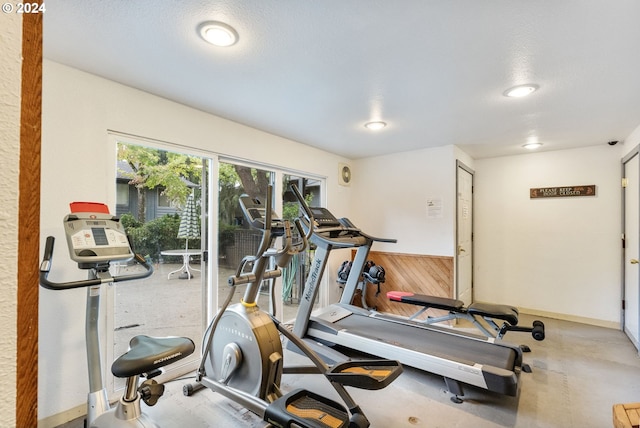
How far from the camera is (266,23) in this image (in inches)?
62.9

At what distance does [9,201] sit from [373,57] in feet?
6.37

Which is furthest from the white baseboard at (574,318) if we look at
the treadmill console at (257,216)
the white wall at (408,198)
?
the treadmill console at (257,216)

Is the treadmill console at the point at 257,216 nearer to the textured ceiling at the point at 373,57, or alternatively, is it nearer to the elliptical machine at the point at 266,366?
the elliptical machine at the point at 266,366

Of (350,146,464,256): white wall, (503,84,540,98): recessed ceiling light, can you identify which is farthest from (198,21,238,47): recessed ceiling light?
(350,146,464,256): white wall

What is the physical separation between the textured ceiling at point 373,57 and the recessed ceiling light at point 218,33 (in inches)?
1.6

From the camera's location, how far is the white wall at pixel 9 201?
0.39 m

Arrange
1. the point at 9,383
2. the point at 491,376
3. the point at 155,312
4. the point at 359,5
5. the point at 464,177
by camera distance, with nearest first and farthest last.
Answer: the point at 9,383
the point at 359,5
the point at 491,376
the point at 155,312
the point at 464,177

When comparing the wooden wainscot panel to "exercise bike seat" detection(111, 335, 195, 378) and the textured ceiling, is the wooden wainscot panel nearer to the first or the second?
the textured ceiling

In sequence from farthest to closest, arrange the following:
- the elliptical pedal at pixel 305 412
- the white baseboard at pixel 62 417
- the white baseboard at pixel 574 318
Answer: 1. the white baseboard at pixel 574 318
2. the white baseboard at pixel 62 417
3. the elliptical pedal at pixel 305 412

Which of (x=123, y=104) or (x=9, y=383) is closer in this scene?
(x=9, y=383)

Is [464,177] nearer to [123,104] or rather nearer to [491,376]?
[491,376]

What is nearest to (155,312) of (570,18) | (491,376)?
(491,376)

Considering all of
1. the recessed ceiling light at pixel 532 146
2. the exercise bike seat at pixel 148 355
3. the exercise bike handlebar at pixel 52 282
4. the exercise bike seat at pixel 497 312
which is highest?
the recessed ceiling light at pixel 532 146

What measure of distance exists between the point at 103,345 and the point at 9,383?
7.34ft
